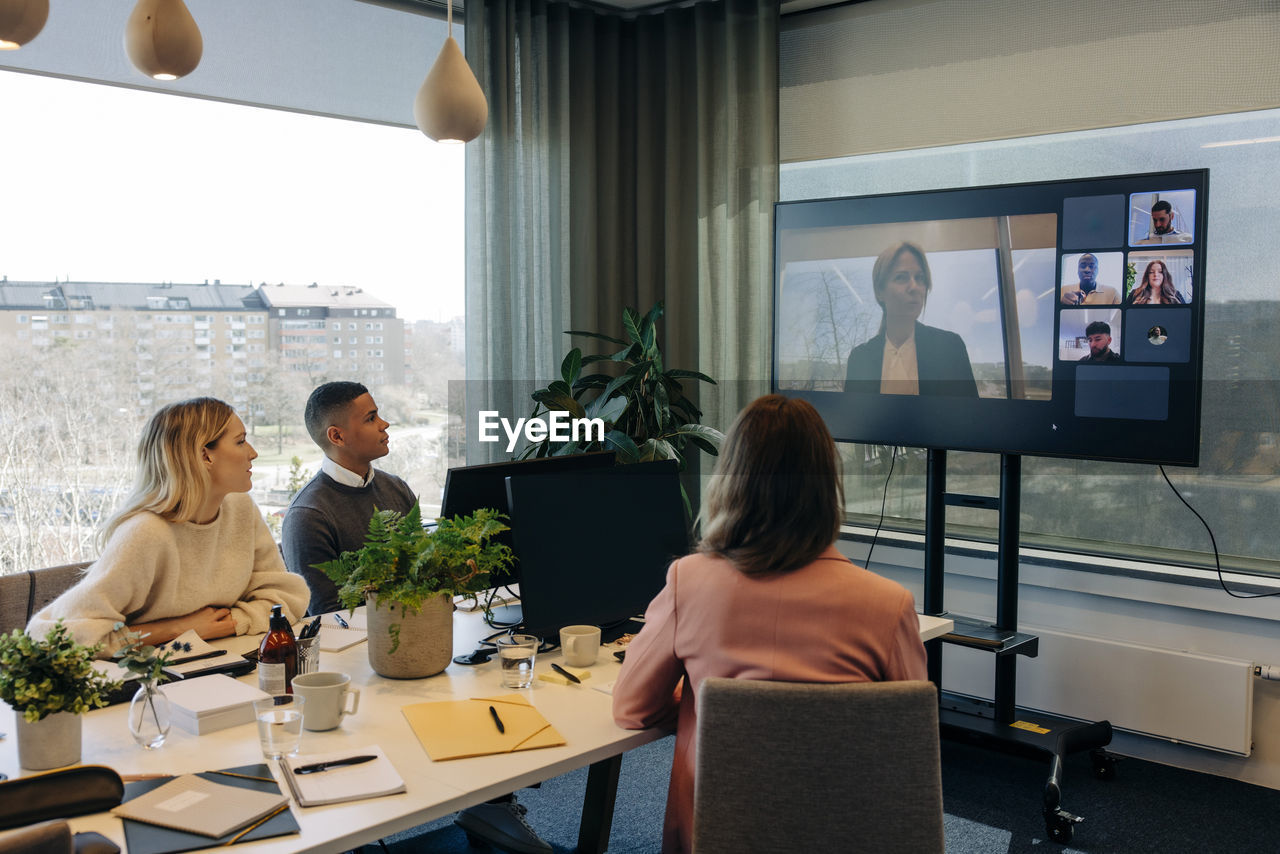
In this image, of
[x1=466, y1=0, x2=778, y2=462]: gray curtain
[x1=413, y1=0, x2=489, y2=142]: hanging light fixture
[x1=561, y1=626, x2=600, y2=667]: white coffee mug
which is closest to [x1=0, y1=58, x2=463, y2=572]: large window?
[x1=466, y1=0, x2=778, y2=462]: gray curtain

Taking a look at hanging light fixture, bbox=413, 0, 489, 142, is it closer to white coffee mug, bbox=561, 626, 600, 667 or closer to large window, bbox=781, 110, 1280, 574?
white coffee mug, bbox=561, 626, 600, 667

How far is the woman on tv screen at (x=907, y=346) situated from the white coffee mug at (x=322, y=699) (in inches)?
92.8

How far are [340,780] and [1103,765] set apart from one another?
2742 mm

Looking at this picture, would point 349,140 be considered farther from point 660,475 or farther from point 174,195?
point 660,475

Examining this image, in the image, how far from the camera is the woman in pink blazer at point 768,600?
164cm

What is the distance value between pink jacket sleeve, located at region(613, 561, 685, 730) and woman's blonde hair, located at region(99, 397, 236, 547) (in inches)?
43.3

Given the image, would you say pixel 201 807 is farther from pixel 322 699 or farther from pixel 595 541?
pixel 595 541

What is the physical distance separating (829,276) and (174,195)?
7.59ft

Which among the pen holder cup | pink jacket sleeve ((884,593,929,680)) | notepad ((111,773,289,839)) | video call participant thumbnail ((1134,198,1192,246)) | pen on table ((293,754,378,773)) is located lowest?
pen on table ((293,754,378,773))

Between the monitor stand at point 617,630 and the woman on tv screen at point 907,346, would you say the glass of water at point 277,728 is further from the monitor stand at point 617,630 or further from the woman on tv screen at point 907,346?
the woman on tv screen at point 907,346

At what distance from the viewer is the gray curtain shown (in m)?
4.24

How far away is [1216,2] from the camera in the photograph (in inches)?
134

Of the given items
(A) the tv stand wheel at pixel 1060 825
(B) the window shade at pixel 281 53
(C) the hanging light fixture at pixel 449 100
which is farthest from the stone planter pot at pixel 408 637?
(B) the window shade at pixel 281 53

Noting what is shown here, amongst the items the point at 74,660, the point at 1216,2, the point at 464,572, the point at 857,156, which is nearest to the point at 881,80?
the point at 857,156
